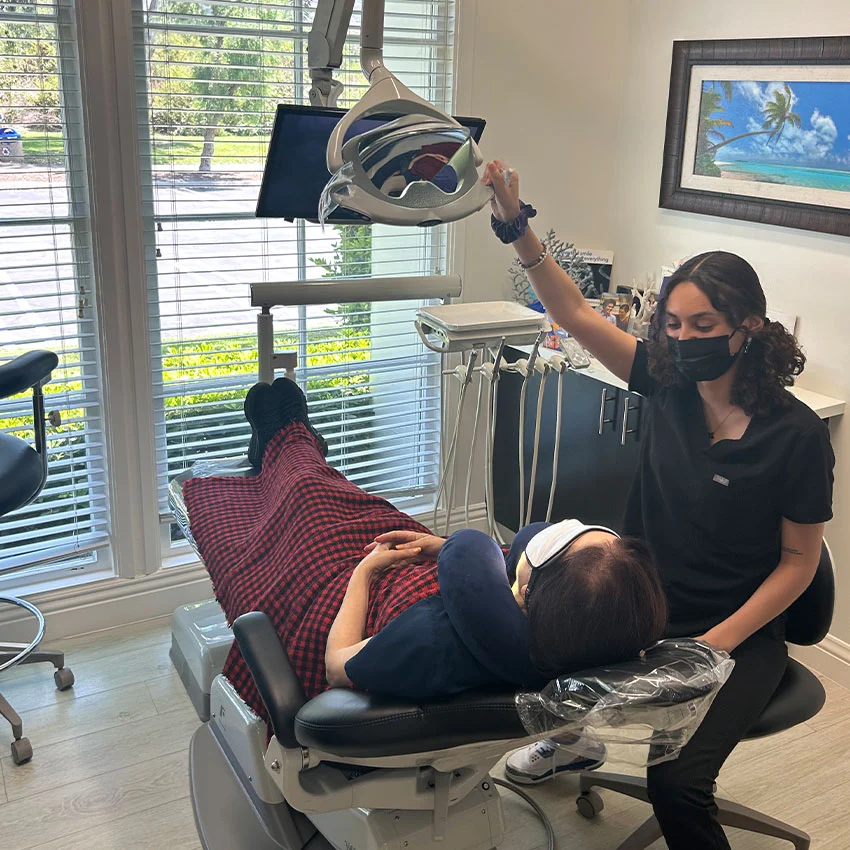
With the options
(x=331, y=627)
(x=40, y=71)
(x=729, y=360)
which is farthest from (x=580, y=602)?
(x=40, y=71)

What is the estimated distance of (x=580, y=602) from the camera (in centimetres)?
125

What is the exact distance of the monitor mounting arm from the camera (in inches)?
61.9

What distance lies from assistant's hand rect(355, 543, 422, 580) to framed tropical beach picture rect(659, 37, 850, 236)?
1510mm

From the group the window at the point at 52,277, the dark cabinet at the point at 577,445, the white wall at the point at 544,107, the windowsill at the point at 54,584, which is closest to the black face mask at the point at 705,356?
the dark cabinet at the point at 577,445

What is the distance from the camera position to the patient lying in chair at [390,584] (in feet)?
4.13

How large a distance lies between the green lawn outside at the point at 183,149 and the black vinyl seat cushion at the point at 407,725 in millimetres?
1649

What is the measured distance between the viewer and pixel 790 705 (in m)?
1.65

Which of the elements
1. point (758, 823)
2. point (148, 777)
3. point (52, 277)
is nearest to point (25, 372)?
point (52, 277)

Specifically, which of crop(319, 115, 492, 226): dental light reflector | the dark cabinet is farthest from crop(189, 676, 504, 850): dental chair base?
the dark cabinet

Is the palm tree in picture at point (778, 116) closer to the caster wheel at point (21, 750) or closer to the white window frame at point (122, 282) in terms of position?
the white window frame at point (122, 282)

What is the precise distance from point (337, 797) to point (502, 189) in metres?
1.06

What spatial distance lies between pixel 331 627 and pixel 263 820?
609mm

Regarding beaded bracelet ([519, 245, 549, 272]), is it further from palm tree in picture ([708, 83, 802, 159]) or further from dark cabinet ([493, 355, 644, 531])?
palm tree in picture ([708, 83, 802, 159])

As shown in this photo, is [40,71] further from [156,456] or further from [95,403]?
[156,456]
